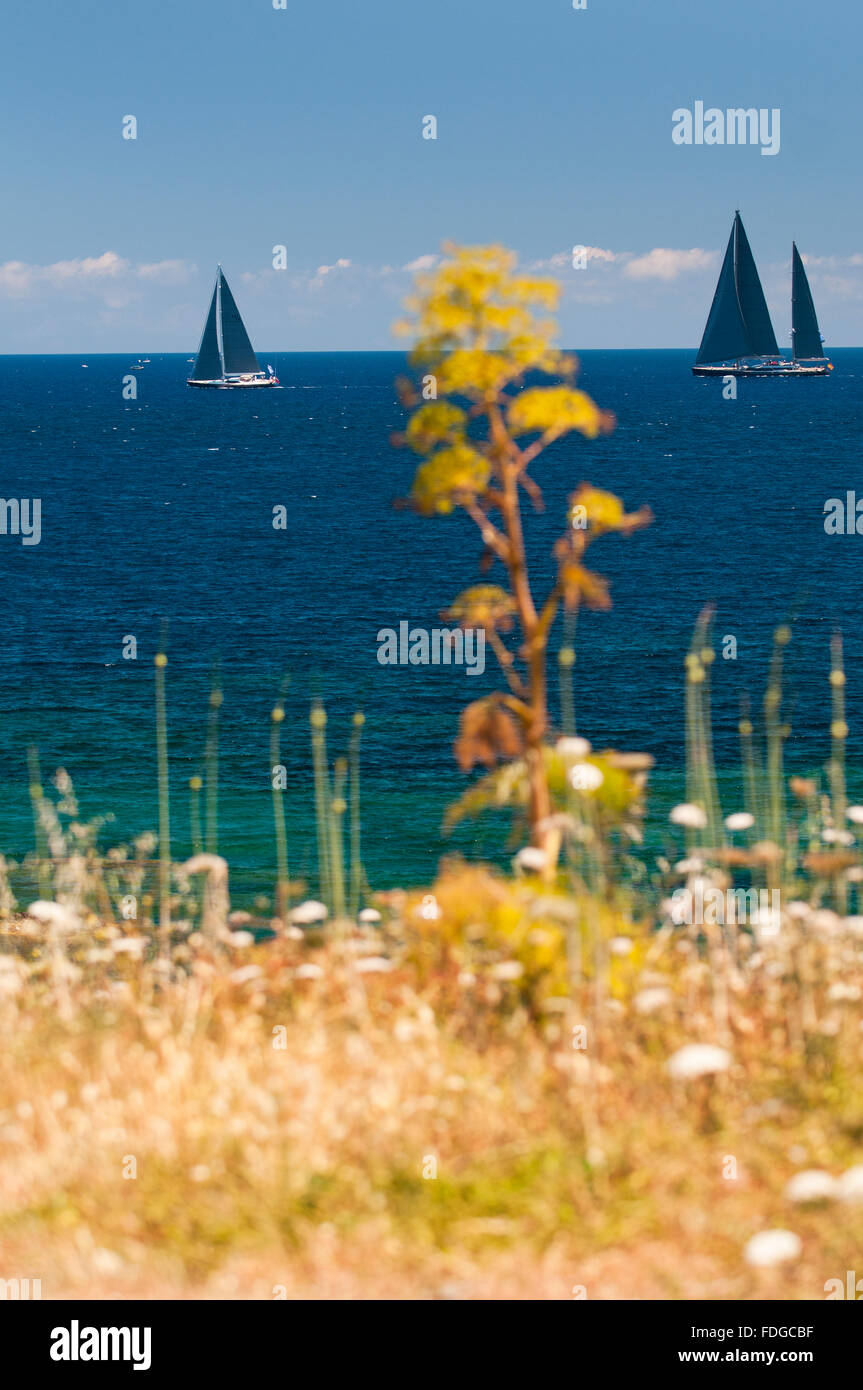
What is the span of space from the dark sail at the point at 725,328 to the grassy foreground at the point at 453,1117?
167122 mm

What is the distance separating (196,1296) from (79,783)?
32523 millimetres

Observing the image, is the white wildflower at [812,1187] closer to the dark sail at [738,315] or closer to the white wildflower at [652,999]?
the white wildflower at [652,999]

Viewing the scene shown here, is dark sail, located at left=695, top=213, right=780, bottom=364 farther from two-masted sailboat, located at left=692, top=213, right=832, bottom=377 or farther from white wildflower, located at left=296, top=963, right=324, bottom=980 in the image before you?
white wildflower, located at left=296, top=963, right=324, bottom=980

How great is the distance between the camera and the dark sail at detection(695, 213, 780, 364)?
525 ft

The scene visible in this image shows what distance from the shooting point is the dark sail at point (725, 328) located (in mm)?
166375

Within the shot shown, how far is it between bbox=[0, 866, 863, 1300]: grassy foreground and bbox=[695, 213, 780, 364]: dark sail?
163 metres

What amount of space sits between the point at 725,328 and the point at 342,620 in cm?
12596

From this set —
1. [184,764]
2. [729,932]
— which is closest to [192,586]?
[184,764]

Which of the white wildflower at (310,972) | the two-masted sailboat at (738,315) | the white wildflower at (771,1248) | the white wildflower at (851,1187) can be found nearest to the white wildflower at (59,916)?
the white wildflower at (310,972)

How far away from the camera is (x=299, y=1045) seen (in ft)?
22.1

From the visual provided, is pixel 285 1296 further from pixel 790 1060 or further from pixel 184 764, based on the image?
pixel 184 764

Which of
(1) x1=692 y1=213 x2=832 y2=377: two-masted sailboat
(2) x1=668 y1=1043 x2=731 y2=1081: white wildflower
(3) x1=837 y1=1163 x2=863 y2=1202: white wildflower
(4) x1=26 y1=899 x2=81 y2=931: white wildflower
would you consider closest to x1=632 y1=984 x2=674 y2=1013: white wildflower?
(2) x1=668 y1=1043 x2=731 y2=1081: white wildflower
